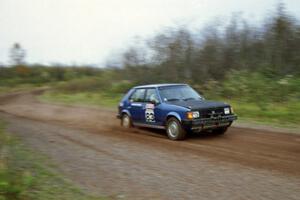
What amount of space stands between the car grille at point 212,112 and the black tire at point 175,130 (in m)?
0.67

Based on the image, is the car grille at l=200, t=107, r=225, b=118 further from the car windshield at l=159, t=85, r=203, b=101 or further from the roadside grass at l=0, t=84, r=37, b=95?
the roadside grass at l=0, t=84, r=37, b=95

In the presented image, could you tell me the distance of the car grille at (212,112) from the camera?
11.6m

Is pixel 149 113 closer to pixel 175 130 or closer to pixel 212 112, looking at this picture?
pixel 175 130

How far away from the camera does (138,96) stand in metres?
14.0

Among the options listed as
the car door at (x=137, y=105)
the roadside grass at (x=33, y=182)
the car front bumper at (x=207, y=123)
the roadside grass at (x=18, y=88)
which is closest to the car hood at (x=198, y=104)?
the car front bumper at (x=207, y=123)

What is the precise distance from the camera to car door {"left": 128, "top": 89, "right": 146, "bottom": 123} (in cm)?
1365

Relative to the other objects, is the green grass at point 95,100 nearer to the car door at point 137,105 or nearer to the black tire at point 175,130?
the car door at point 137,105

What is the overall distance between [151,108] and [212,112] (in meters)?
2.03

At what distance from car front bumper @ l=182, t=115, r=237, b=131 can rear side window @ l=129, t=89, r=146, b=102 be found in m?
2.54

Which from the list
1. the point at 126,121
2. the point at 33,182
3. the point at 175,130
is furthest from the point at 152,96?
the point at 33,182

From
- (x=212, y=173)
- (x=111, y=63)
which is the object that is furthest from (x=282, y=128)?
(x=111, y=63)

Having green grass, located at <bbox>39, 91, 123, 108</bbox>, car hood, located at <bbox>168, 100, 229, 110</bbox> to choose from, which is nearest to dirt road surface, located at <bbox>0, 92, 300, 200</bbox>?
car hood, located at <bbox>168, 100, 229, 110</bbox>

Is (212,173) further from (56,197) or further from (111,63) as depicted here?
(111,63)

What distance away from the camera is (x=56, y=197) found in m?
6.50
